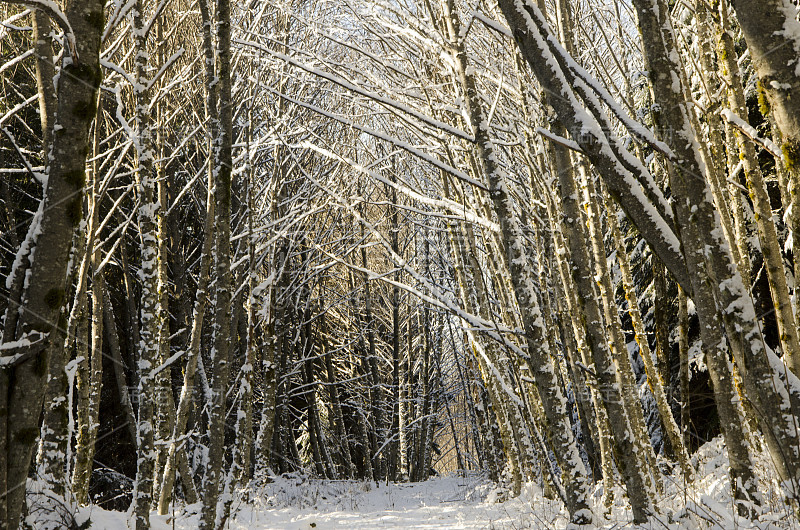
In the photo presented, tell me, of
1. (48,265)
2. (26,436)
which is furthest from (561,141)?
(26,436)

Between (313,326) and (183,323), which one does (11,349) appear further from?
(313,326)

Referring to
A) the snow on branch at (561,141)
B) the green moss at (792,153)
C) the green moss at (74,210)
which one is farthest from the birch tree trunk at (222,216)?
the green moss at (792,153)

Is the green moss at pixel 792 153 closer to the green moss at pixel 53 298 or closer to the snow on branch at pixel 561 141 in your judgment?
the snow on branch at pixel 561 141

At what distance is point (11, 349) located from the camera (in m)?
2.20

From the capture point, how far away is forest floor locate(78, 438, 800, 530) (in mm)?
3204

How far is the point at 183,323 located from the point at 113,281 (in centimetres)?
236

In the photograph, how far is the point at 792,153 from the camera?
1856mm

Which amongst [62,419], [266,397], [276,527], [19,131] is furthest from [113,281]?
[62,419]

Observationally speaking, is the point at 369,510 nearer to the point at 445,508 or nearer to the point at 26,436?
the point at 445,508

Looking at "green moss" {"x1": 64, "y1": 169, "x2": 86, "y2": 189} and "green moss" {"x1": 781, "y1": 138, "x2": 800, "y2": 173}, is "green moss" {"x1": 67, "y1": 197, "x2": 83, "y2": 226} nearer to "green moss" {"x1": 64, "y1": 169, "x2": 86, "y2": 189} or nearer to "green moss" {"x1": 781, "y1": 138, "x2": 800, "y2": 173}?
"green moss" {"x1": 64, "y1": 169, "x2": 86, "y2": 189}

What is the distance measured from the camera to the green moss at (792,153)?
1.83 m

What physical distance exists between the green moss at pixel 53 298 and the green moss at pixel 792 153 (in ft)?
9.24

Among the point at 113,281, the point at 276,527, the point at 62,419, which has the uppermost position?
the point at 113,281

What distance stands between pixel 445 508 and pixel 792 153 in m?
8.61
